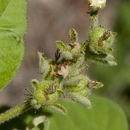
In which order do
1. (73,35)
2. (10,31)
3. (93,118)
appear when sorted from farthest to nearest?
(93,118)
(10,31)
(73,35)

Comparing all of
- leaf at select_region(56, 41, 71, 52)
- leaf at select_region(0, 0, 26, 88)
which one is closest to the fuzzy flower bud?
leaf at select_region(56, 41, 71, 52)

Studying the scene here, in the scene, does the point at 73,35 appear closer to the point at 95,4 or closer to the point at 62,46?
the point at 62,46

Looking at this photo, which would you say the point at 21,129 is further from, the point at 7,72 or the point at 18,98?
the point at 18,98

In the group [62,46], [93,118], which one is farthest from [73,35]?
[93,118]

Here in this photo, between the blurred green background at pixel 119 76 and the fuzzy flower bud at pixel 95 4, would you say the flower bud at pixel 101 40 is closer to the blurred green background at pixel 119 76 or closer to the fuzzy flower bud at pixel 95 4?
the fuzzy flower bud at pixel 95 4

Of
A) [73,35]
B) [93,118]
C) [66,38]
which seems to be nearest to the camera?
[73,35]

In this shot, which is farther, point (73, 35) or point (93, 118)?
point (93, 118)

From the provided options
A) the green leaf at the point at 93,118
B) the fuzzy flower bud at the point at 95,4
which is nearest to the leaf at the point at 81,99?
the fuzzy flower bud at the point at 95,4
